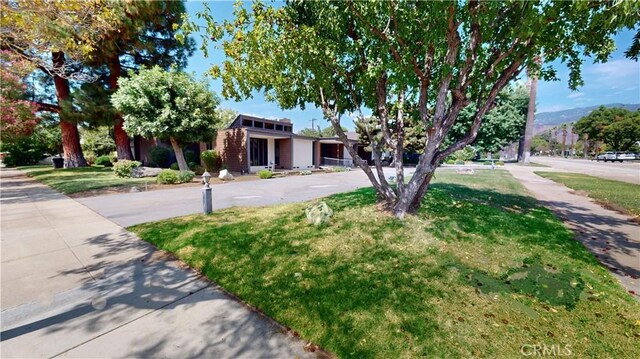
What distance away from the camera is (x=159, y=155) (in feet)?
65.7

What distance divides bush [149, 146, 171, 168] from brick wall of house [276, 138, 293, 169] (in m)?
8.98

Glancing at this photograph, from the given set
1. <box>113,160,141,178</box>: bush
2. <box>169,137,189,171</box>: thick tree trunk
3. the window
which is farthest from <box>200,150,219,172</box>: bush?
<box>113,160,141,178</box>: bush

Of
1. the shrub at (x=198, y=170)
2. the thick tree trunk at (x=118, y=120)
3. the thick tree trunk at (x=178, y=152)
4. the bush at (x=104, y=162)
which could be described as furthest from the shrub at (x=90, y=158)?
the thick tree trunk at (x=178, y=152)

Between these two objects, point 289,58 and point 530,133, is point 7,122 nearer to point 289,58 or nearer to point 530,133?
point 289,58

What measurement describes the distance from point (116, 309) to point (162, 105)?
534 inches

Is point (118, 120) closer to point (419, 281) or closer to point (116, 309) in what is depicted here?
point (116, 309)

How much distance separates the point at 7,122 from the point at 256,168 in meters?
13.3

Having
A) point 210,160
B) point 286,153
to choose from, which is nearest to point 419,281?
point 210,160

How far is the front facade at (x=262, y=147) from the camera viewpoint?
1872 cm

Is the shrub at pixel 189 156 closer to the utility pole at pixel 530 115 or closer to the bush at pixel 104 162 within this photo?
the bush at pixel 104 162

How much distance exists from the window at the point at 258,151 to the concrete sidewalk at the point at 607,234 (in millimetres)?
17321

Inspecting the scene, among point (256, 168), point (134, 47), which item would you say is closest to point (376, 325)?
point (256, 168)

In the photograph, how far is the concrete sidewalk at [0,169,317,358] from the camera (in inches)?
93.5

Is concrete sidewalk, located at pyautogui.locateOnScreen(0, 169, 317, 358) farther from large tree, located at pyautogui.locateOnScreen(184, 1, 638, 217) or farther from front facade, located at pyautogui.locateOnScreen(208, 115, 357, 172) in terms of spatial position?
front facade, located at pyautogui.locateOnScreen(208, 115, 357, 172)
